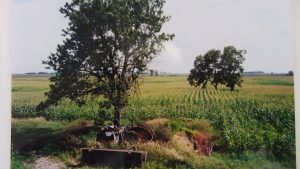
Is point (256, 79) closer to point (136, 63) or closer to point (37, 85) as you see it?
point (136, 63)

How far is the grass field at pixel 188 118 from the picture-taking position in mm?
3352

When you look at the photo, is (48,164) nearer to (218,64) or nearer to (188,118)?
(188,118)

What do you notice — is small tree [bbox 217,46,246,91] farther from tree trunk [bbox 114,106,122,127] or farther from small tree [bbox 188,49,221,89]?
tree trunk [bbox 114,106,122,127]

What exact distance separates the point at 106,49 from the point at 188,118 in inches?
29.1

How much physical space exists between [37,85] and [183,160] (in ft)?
3.64

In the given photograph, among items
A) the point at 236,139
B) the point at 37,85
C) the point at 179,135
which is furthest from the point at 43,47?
the point at 236,139

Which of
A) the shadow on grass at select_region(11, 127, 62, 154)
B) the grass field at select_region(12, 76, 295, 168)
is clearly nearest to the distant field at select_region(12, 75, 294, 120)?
the grass field at select_region(12, 76, 295, 168)

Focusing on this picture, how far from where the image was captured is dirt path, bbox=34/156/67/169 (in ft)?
10.9

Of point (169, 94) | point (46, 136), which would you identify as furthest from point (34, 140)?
point (169, 94)

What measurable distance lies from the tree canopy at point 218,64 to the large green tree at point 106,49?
0.28 m

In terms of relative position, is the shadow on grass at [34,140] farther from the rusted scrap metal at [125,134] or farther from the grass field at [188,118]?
the rusted scrap metal at [125,134]

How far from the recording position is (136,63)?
11.2 feet

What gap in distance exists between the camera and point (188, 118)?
3408 mm

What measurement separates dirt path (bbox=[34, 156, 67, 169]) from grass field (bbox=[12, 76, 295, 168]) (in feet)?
0.13
